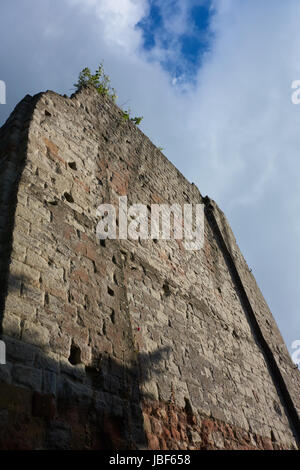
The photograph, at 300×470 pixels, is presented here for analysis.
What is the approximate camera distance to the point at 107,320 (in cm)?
357

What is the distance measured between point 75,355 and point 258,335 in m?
5.28

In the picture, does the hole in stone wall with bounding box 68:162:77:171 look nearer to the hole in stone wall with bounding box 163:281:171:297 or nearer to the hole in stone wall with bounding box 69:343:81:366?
the hole in stone wall with bounding box 163:281:171:297

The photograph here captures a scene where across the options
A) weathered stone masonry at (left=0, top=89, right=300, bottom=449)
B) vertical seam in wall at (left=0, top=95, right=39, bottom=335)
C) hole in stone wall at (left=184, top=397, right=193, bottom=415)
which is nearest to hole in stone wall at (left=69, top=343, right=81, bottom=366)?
weathered stone masonry at (left=0, top=89, right=300, bottom=449)

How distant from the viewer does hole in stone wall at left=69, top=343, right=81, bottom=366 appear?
301 cm

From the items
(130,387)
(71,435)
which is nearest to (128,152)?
(130,387)

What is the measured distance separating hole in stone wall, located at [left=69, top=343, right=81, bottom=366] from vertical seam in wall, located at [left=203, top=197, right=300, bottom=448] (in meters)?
4.95

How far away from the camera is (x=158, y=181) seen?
7191 mm

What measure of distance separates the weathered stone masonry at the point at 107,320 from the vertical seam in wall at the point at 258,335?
1.1 inches

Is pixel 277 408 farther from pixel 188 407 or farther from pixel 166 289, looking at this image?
pixel 166 289

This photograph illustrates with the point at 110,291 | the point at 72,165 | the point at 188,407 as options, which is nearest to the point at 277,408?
the point at 188,407

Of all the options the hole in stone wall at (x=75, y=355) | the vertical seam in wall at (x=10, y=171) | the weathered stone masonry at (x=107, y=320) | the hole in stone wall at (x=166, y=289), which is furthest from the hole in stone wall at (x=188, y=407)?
the vertical seam in wall at (x=10, y=171)

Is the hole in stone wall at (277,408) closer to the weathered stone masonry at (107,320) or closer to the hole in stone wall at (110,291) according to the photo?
the weathered stone masonry at (107,320)

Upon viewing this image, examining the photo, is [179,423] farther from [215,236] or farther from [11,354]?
[215,236]

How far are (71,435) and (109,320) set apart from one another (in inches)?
47.5
